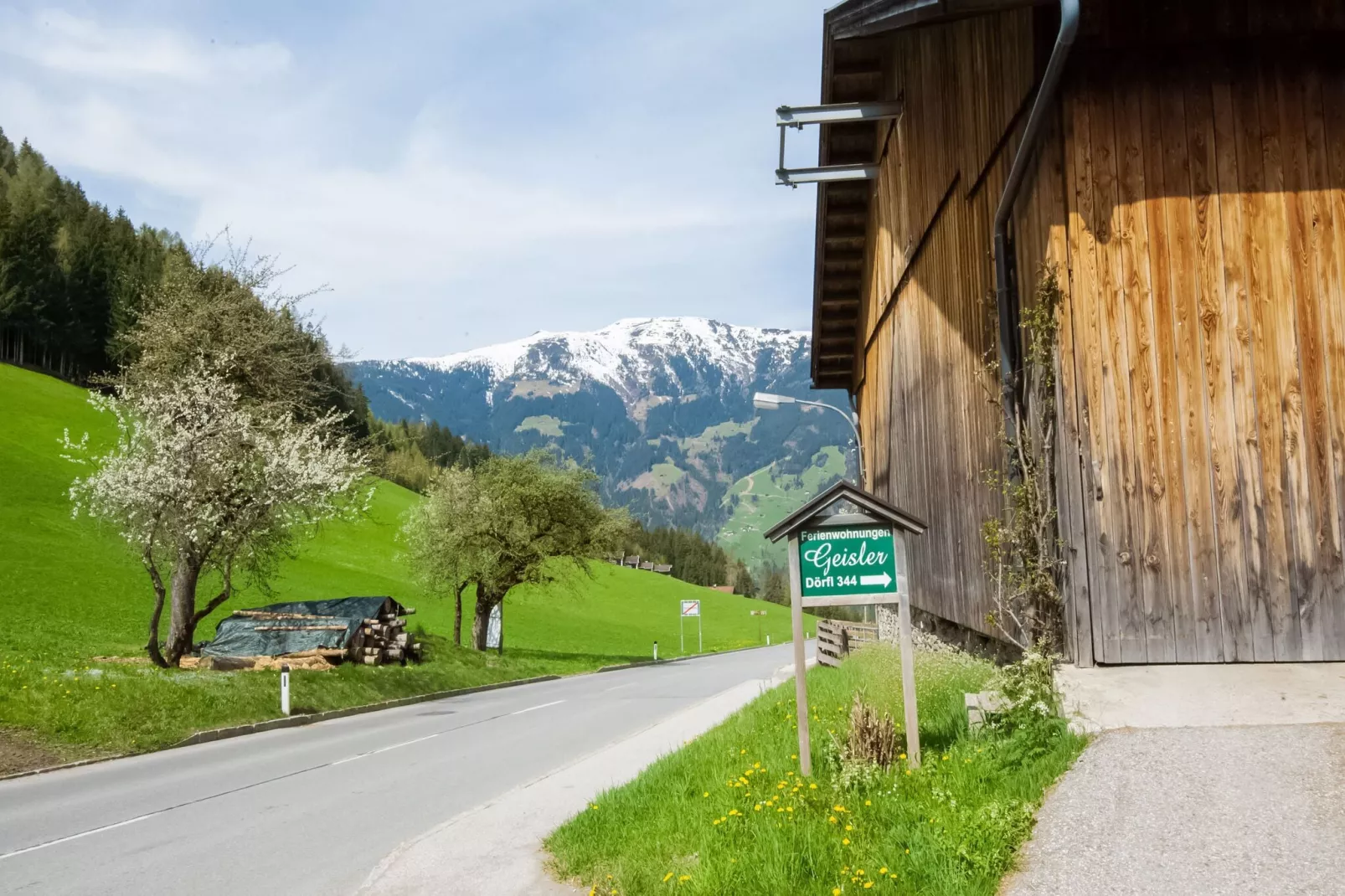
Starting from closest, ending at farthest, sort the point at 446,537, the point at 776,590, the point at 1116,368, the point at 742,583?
the point at 1116,368, the point at 446,537, the point at 776,590, the point at 742,583

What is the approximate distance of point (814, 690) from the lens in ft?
50.8

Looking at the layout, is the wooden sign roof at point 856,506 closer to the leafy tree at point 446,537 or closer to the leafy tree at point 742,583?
the leafy tree at point 446,537

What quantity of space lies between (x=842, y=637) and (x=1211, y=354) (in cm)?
2076

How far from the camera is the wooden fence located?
27.5 metres

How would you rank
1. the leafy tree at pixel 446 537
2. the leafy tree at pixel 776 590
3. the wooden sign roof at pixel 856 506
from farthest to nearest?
1. the leafy tree at pixel 776 590
2. the leafy tree at pixel 446 537
3. the wooden sign roof at pixel 856 506

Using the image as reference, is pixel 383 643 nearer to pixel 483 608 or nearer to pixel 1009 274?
pixel 483 608

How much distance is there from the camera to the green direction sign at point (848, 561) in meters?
8.80

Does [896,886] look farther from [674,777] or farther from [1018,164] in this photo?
[1018,164]

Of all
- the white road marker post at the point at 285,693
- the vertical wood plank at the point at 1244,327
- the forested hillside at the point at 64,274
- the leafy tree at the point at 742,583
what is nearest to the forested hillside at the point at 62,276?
the forested hillside at the point at 64,274

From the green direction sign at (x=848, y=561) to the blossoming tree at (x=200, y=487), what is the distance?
16.3 metres

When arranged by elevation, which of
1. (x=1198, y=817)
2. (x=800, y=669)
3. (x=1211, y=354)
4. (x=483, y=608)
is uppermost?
(x=1211, y=354)

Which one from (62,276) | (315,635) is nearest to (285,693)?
(315,635)

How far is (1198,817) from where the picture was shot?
5.62 metres

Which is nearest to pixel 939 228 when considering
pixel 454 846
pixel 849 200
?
pixel 849 200
